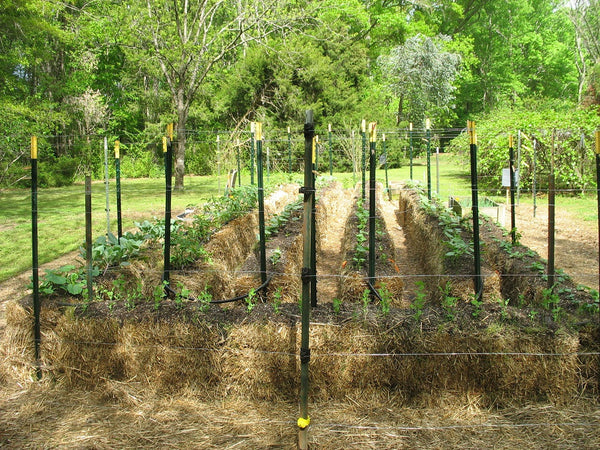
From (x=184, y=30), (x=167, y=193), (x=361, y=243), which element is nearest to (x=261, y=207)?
(x=167, y=193)

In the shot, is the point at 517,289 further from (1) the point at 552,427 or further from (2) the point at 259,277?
(2) the point at 259,277

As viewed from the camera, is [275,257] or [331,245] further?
[331,245]

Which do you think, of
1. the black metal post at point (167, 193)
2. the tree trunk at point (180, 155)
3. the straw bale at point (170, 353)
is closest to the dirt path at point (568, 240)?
the straw bale at point (170, 353)

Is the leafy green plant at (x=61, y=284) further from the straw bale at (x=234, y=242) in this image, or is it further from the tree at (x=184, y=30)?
the tree at (x=184, y=30)

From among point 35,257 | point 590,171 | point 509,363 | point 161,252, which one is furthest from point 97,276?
point 590,171

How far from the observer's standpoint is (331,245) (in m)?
9.05

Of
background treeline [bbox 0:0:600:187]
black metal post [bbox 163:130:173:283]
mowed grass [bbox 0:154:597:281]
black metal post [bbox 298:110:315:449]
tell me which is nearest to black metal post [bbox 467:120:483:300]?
black metal post [bbox 298:110:315:449]

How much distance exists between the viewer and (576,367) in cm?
314

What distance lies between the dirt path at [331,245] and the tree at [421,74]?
1513 cm

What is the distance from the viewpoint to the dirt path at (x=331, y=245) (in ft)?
20.3

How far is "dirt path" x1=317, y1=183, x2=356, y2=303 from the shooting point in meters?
6.18

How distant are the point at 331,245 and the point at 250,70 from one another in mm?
17694

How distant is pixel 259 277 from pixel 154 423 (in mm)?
2080

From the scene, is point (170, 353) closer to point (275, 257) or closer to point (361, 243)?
point (275, 257)
